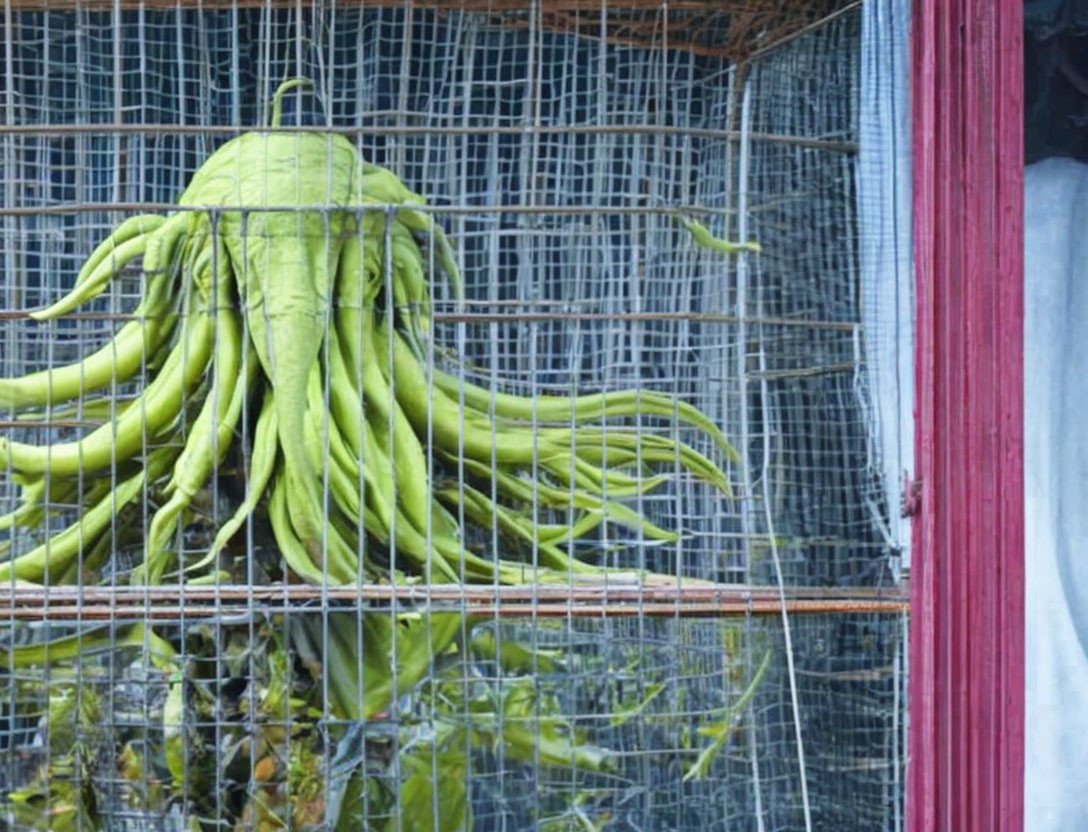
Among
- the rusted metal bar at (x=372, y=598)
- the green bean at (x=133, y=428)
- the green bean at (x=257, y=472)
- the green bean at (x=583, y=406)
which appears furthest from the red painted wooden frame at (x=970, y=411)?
the green bean at (x=133, y=428)

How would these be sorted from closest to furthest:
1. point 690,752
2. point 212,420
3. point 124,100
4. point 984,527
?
point 984,527 → point 212,420 → point 690,752 → point 124,100

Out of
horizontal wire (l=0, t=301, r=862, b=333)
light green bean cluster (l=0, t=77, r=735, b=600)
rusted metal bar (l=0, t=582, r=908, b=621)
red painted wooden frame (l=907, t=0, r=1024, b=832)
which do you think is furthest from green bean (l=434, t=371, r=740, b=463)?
red painted wooden frame (l=907, t=0, r=1024, b=832)

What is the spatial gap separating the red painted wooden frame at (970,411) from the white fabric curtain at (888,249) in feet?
0.48

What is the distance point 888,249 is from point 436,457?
0.58 m

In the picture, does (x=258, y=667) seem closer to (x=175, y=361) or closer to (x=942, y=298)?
(x=175, y=361)

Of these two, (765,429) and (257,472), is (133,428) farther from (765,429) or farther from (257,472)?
(765,429)

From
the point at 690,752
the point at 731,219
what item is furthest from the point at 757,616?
the point at 731,219

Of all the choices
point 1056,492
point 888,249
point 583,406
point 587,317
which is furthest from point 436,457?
point 1056,492

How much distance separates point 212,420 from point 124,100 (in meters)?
0.73

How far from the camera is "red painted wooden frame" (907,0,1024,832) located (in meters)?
2.01

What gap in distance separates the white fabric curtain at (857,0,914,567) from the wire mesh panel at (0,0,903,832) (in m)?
0.07

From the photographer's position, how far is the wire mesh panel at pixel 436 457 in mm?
2170

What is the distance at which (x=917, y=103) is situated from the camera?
210 centimetres

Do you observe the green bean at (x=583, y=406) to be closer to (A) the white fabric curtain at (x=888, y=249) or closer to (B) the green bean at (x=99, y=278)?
(A) the white fabric curtain at (x=888, y=249)
